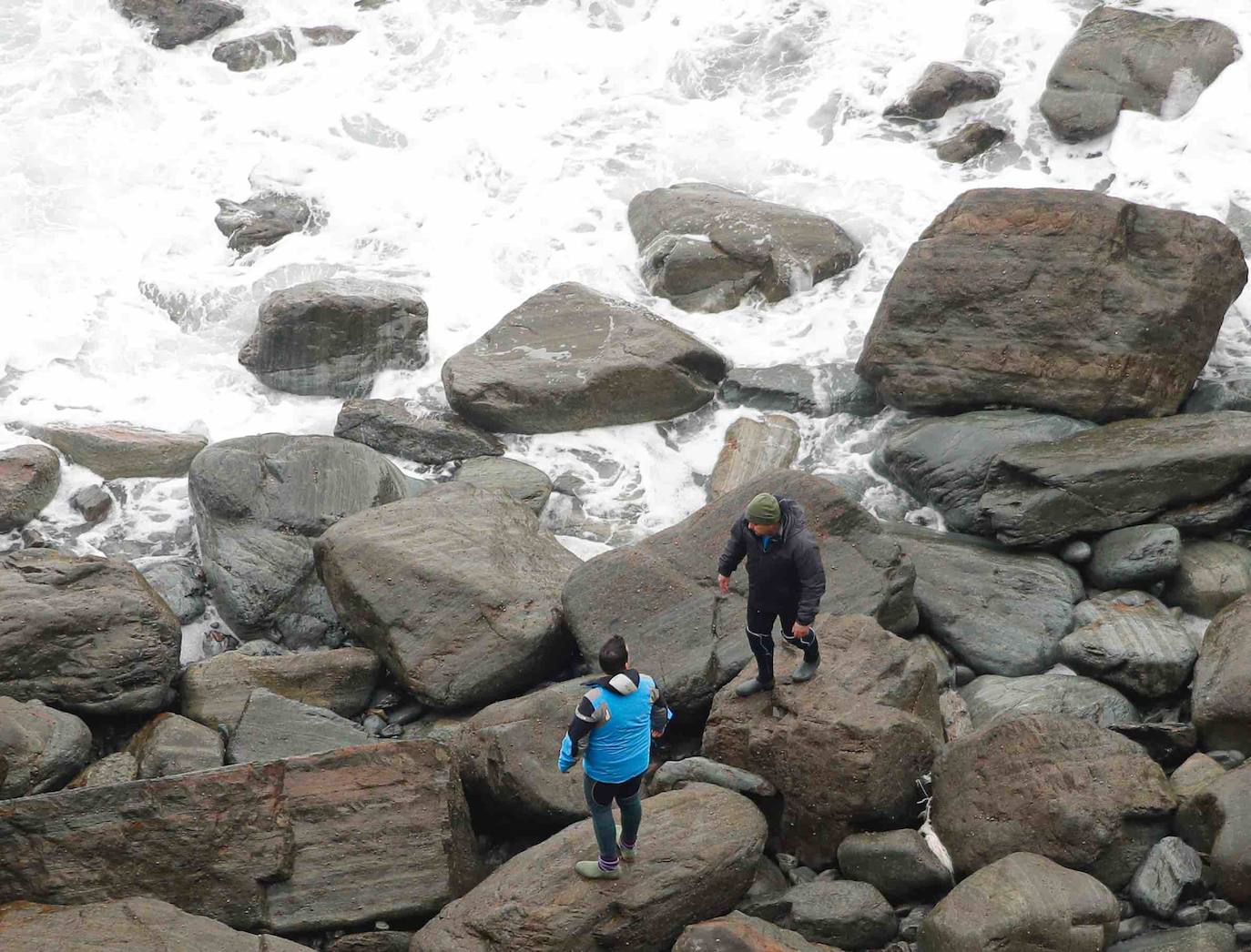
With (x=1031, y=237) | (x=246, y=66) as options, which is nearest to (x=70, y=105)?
(x=246, y=66)

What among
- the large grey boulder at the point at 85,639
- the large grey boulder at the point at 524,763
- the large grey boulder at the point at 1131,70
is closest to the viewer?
the large grey boulder at the point at 524,763

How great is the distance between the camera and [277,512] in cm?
1273

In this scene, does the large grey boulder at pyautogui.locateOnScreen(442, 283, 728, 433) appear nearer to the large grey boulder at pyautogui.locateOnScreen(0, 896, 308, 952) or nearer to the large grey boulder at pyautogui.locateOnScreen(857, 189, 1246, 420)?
the large grey boulder at pyautogui.locateOnScreen(857, 189, 1246, 420)

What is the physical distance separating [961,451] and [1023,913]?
20.4 ft

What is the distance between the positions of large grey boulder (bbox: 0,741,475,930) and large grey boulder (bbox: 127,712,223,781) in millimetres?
1327

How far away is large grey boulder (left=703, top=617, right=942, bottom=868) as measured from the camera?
Result: 8844mm

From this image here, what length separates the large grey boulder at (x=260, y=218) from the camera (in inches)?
714

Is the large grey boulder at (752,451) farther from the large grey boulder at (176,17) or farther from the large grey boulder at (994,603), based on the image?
the large grey boulder at (176,17)

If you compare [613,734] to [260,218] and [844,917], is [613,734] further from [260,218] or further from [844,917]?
[260,218]

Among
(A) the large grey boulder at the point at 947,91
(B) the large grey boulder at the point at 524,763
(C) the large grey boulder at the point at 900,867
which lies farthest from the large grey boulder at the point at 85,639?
(A) the large grey boulder at the point at 947,91

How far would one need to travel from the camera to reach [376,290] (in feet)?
52.1

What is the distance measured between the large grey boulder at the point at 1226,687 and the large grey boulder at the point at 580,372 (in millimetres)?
6586

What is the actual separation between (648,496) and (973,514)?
3.44m

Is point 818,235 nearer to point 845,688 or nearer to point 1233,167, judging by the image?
point 1233,167
